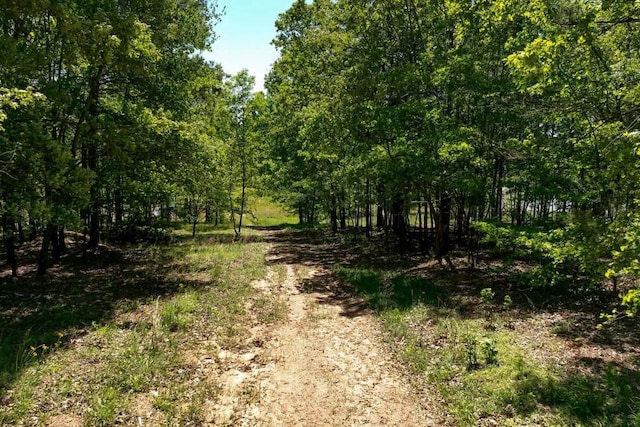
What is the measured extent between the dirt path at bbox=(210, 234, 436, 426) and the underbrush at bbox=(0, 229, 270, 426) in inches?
20.5

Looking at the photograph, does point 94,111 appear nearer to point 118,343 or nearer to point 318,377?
point 118,343

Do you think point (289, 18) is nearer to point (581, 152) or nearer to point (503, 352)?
point (581, 152)

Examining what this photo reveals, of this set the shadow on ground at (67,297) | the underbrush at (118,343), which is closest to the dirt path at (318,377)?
the underbrush at (118,343)

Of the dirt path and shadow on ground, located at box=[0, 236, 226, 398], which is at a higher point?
shadow on ground, located at box=[0, 236, 226, 398]

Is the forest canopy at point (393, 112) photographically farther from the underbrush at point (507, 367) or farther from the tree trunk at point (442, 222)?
the underbrush at point (507, 367)

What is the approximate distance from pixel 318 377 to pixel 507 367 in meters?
3.23

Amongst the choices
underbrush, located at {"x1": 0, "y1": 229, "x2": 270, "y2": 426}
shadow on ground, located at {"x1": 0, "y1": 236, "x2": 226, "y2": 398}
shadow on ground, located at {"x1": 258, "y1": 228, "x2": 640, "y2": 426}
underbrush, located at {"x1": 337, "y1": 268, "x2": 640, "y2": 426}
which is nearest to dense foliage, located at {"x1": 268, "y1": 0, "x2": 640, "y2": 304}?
shadow on ground, located at {"x1": 258, "y1": 228, "x2": 640, "y2": 426}

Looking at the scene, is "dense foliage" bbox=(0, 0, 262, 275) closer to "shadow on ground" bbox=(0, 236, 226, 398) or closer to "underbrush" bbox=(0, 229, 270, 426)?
"shadow on ground" bbox=(0, 236, 226, 398)

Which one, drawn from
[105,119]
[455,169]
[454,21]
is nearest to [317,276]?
[455,169]

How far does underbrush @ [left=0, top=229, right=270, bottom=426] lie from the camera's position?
18.3 ft

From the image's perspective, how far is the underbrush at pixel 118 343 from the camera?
5566 mm

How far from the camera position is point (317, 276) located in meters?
14.7

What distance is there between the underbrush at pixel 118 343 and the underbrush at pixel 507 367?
12.0ft

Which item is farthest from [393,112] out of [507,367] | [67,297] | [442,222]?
[67,297]
